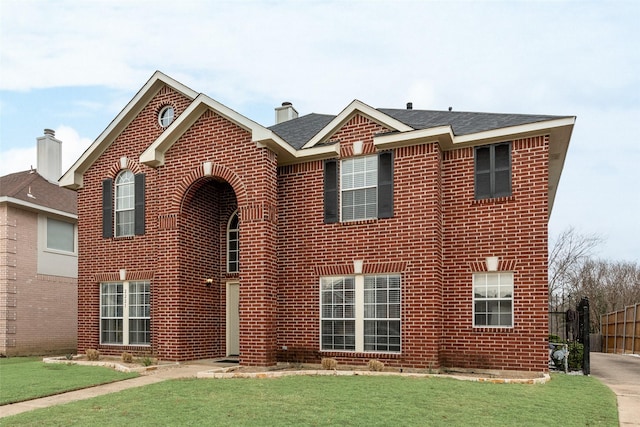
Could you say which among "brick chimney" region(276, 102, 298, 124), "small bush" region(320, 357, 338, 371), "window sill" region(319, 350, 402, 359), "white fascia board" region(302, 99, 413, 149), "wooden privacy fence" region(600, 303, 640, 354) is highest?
"brick chimney" region(276, 102, 298, 124)

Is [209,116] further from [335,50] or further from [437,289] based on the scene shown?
[437,289]

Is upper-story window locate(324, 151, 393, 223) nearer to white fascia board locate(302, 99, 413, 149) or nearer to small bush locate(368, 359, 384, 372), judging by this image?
white fascia board locate(302, 99, 413, 149)

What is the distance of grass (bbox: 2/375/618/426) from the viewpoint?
282 inches

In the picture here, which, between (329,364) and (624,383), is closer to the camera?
(624,383)

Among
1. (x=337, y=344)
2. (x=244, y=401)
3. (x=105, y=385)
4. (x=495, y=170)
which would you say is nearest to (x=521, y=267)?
(x=495, y=170)

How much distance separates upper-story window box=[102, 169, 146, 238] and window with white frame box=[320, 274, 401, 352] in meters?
5.75

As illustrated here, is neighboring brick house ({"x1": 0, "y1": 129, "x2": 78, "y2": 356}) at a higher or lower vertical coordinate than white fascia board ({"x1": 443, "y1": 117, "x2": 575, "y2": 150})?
lower

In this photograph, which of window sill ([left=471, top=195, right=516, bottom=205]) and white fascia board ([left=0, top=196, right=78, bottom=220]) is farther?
white fascia board ([left=0, top=196, right=78, bottom=220])

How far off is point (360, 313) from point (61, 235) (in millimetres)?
13710

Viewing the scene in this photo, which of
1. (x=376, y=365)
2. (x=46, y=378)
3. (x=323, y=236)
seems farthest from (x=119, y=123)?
(x=376, y=365)

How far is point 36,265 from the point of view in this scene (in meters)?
19.3

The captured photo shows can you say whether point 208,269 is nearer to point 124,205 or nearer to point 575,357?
point 124,205

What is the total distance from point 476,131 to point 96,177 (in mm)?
11081

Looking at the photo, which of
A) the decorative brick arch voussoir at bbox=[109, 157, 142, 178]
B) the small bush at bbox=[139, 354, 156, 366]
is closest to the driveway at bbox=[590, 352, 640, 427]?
the small bush at bbox=[139, 354, 156, 366]
